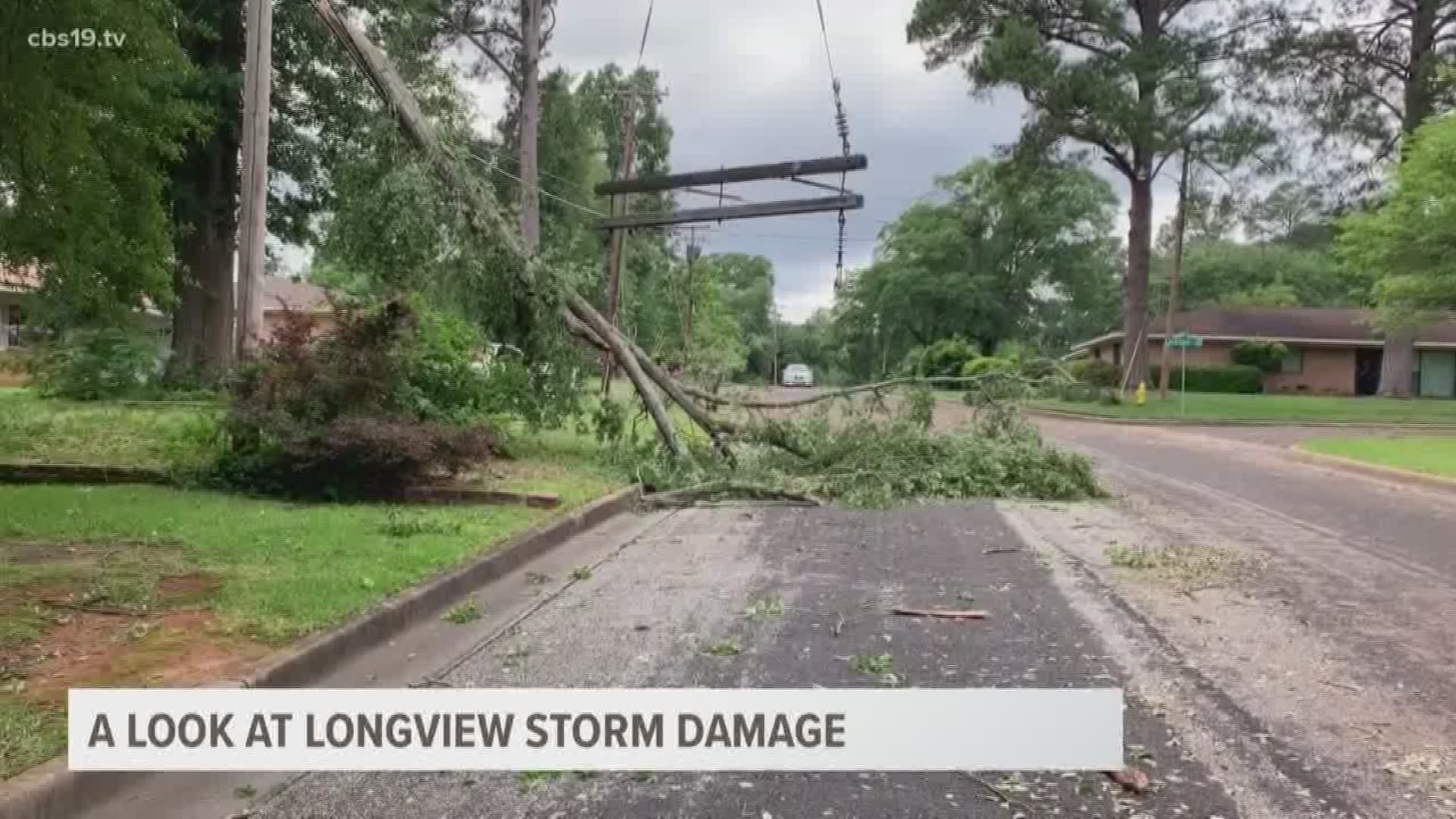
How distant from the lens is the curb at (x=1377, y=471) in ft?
48.6

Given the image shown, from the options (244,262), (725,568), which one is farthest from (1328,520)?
(244,262)

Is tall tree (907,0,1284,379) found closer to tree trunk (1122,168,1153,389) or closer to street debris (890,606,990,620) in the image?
tree trunk (1122,168,1153,389)

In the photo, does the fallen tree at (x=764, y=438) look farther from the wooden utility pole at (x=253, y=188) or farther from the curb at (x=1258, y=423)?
the curb at (x=1258, y=423)

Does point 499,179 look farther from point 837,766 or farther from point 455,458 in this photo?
point 837,766

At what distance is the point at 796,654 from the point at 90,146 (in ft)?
23.7

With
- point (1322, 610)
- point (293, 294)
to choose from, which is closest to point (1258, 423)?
point (1322, 610)

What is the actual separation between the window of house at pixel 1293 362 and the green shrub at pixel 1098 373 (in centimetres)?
1389

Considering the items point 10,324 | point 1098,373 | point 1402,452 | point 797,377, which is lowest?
point 1402,452

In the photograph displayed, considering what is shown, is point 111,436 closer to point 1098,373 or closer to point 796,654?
point 796,654

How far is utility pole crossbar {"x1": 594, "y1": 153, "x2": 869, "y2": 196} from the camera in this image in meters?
18.4

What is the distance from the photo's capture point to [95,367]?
63.7 ft

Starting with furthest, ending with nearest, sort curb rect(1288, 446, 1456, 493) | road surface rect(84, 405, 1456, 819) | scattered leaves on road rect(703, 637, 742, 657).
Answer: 1. curb rect(1288, 446, 1456, 493)
2. scattered leaves on road rect(703, 637, 742, 657)
3. road surface rect(84, 405, 1456, 819)

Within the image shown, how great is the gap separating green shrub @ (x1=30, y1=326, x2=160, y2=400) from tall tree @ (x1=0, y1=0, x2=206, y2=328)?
706 centimetres
